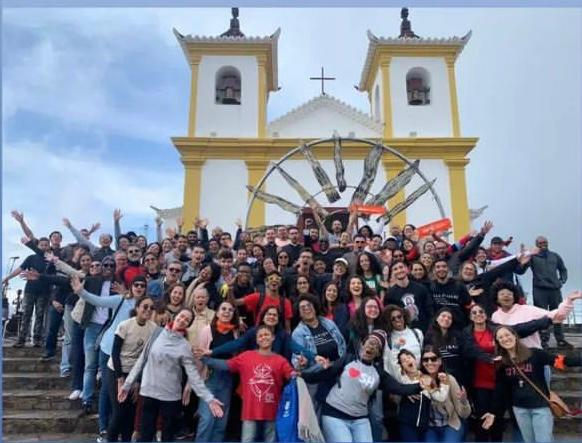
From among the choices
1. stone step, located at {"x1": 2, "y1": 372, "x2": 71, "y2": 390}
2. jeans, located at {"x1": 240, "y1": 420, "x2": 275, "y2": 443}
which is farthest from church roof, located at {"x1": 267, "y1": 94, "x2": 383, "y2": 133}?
jeans, located at {"x1": 240, "y1": 420, "x2": 275, "y2": 443}

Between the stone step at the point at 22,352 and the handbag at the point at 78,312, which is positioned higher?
the handbag at the point at 78,312

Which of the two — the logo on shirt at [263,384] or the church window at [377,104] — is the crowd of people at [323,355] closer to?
the logo on shirt at [263,384]

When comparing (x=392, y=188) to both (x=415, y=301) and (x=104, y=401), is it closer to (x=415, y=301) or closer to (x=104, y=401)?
(x=415, y=301)

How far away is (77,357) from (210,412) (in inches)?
82.7

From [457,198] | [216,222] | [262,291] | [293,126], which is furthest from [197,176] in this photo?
[262,291]

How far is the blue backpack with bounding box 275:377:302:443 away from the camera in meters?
4.12

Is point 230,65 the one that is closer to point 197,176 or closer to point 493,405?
point 197,176

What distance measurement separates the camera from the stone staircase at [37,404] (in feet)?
17.8

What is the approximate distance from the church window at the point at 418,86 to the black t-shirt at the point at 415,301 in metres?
14.2

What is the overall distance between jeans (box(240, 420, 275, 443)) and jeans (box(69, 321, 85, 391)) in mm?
2402

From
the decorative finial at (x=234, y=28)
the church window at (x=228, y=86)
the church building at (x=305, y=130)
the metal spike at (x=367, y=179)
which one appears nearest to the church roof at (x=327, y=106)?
the church building at (x=305, y=130)

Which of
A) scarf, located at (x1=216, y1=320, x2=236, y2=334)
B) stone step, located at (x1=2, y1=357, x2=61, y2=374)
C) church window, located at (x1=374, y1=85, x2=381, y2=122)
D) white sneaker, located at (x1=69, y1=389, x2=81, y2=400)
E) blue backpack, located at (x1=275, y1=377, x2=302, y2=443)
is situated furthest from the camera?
church window, located at (x1=374, y1=85, x2=381, y2=122)

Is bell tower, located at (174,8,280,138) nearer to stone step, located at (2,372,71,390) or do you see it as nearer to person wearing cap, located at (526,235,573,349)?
person wearing cap, located at (526,235,573,349)

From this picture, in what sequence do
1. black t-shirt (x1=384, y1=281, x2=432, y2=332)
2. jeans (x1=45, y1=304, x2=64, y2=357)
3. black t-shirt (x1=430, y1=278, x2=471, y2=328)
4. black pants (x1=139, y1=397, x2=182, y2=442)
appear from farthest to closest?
jeans (x1=45, y1=304, x2=64, y2=357) < black t-shirt (x1=430, y1=278, x2=471, y2=328) < black t-shirt (x1=384, y1=281, x2=432, y2=332) < black pants (x1=139, y1=397, x2=182, y2=442)
